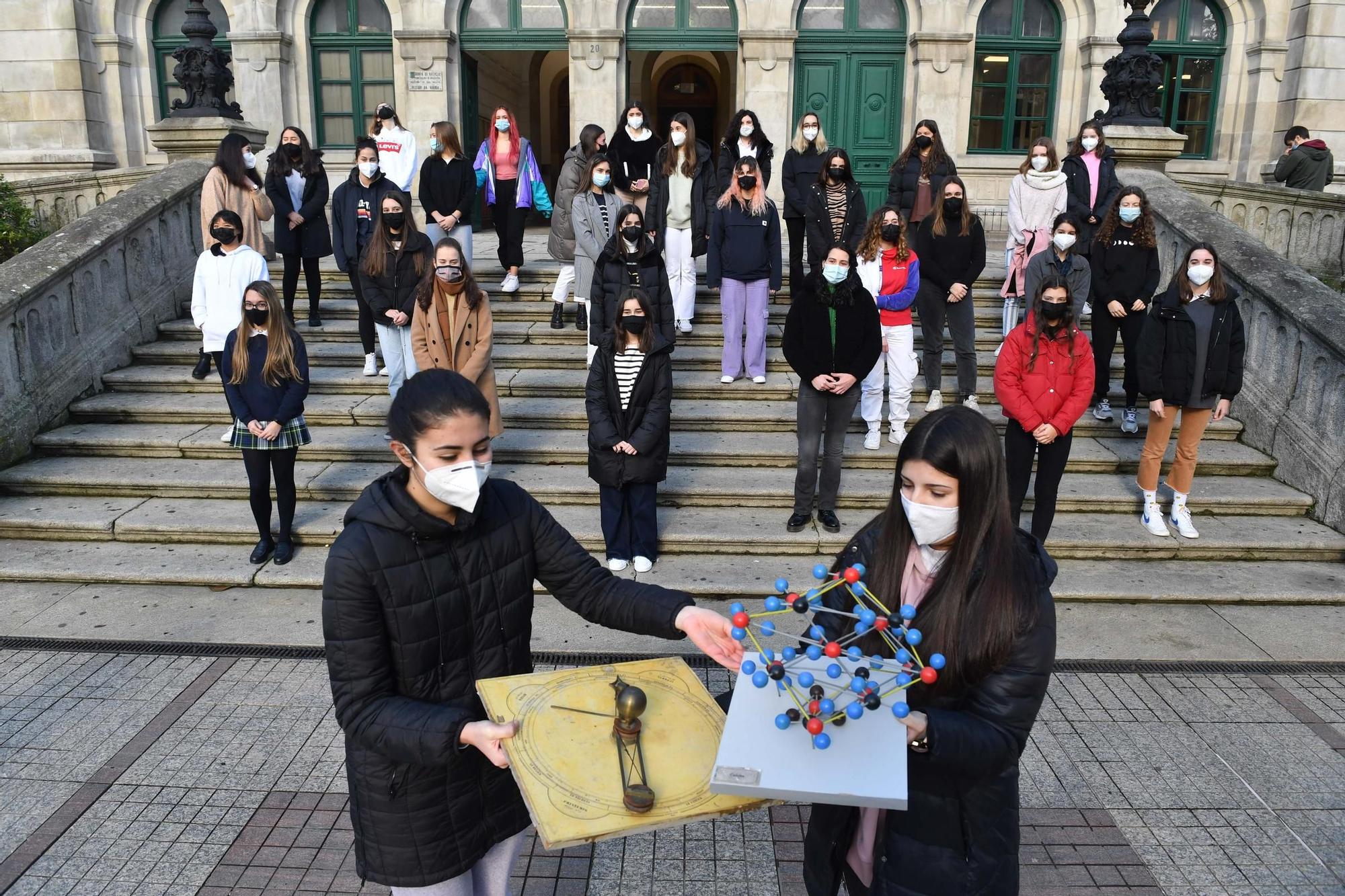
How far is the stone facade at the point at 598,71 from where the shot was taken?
1595cm

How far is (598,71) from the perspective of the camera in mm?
16031

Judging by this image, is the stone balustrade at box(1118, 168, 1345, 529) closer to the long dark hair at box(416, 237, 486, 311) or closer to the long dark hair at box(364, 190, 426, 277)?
the long dark hair at box(416, 237, 486, 311)

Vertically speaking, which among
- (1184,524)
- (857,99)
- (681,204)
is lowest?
(1184,524)

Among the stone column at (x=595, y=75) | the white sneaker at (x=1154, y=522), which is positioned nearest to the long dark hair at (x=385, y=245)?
the white sneaker at (x=1154, y=522)

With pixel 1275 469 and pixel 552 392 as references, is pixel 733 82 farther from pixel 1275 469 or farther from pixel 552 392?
pixel 1275 469

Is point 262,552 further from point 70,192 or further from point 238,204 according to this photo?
point 70,192

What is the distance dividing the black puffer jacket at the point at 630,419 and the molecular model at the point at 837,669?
15.6 feet

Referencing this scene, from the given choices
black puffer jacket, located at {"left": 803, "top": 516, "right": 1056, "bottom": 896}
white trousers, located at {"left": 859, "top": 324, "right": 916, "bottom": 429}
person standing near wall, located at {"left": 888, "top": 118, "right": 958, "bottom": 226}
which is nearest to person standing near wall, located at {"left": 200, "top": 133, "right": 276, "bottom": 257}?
white trousers, located at {"left": 859, "top": 324, "right": 916, "bottom": 429}

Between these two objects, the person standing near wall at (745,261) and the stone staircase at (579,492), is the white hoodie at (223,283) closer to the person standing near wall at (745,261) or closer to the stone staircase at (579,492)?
the stone staircase at (579,492)

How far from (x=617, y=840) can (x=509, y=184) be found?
27.8ft

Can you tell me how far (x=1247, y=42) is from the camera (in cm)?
1691

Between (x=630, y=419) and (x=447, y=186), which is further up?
(x=447, y=186)

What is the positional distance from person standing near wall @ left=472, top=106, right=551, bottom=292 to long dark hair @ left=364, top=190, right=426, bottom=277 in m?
2.35

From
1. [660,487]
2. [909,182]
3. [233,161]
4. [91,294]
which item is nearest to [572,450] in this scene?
[660,487]
